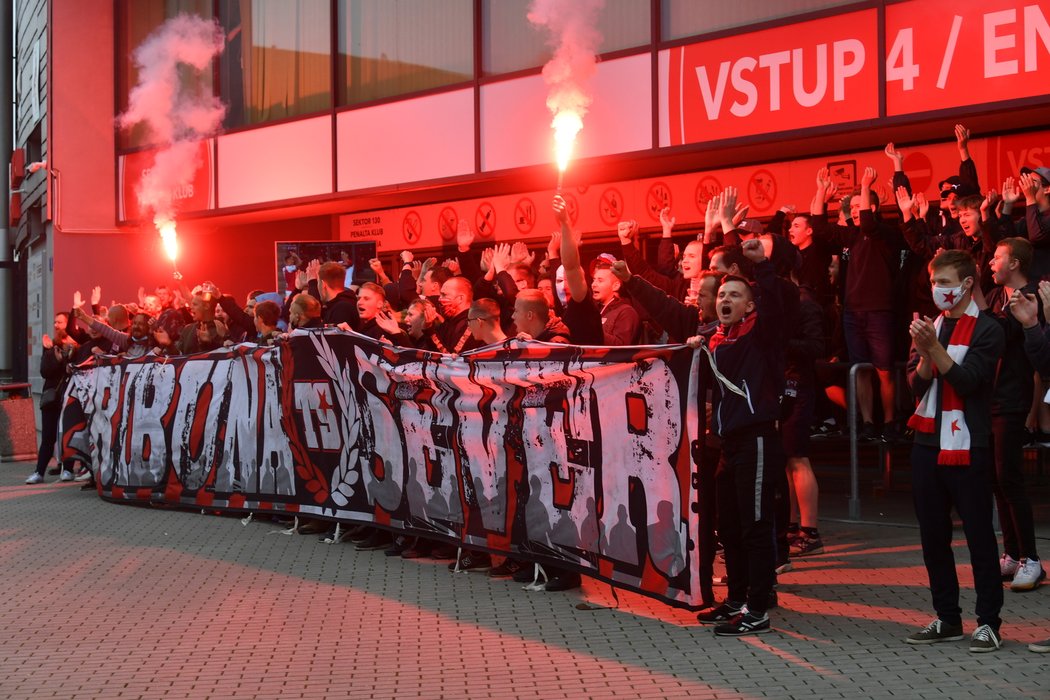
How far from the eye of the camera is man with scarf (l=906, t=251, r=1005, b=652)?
600 cm

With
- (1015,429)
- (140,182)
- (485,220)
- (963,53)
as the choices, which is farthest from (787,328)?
(140,182)

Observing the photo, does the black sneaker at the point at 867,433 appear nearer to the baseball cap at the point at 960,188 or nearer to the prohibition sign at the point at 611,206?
the baseball cap at the point at 960,188

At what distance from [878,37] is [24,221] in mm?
20963

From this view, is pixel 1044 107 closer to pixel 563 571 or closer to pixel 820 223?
pixel 820 223

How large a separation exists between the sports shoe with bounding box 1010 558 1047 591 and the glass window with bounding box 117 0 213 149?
1769 cm

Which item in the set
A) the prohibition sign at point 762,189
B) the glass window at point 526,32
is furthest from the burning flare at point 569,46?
the prohibition sign at point 762,189

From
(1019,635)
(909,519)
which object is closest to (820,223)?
(909,519)

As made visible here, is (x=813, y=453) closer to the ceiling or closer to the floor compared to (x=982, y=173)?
closer to the floor

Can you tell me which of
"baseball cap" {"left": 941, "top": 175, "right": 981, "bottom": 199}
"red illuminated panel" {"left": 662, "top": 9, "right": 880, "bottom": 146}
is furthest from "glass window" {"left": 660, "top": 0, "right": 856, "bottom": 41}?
"baseball cap" {"left": 941, "top": 175, "right": 981, "bottom": 199}

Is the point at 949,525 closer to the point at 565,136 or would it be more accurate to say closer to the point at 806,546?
the point at 806,546

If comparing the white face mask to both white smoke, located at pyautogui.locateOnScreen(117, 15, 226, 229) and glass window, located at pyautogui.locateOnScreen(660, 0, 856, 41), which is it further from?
white smoke, located at pyautogui.locateOnScreen(117, 15, 226, 229)

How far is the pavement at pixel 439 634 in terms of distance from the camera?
5.67 m

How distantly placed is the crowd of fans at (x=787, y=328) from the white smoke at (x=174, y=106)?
757cm

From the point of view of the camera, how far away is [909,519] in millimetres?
10172
